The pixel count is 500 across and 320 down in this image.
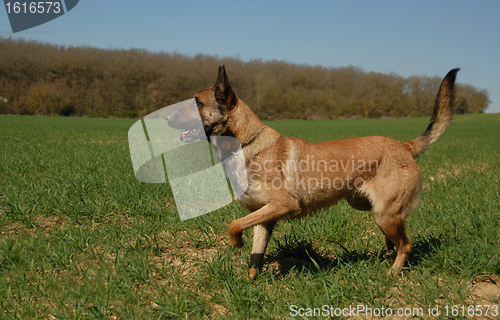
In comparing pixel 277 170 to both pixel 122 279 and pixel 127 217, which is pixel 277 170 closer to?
pixel 122 279

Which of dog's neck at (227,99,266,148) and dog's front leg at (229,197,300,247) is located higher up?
dog's neck at (227,99,266,148)

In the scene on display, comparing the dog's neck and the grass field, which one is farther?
the dog's neck

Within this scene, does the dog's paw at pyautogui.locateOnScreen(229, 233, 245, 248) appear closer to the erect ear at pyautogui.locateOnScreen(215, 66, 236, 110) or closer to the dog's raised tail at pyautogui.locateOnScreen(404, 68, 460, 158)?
the erect ear at pyautogui.locateOnScreen(215, 66, 236, 110)

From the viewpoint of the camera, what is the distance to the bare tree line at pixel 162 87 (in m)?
59.6

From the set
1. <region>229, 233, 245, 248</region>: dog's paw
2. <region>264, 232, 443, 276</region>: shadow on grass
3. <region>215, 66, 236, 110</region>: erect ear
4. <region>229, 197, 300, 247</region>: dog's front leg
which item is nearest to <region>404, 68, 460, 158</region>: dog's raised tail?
<region>264, 232, 443, 276</region>: shadow on grass

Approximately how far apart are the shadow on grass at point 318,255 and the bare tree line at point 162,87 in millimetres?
53547

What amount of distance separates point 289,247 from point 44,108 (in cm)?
6600

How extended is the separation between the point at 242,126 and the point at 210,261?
5.03ft

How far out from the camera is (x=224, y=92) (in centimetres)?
322

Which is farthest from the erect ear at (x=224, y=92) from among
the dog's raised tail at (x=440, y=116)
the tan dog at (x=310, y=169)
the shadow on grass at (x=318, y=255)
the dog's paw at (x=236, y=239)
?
the dog's raised tail at (x=440, y=116)

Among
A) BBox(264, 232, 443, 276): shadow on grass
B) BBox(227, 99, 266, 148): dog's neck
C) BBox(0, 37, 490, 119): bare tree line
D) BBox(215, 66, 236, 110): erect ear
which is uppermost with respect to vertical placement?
BBox(0, 37, 490, 119): bare tree line

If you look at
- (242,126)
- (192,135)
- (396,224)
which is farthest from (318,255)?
(192,135)

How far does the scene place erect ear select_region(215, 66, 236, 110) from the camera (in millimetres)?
3141

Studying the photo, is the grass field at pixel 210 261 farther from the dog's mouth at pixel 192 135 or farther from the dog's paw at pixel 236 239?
the dog's mouth at pixel 192 135
